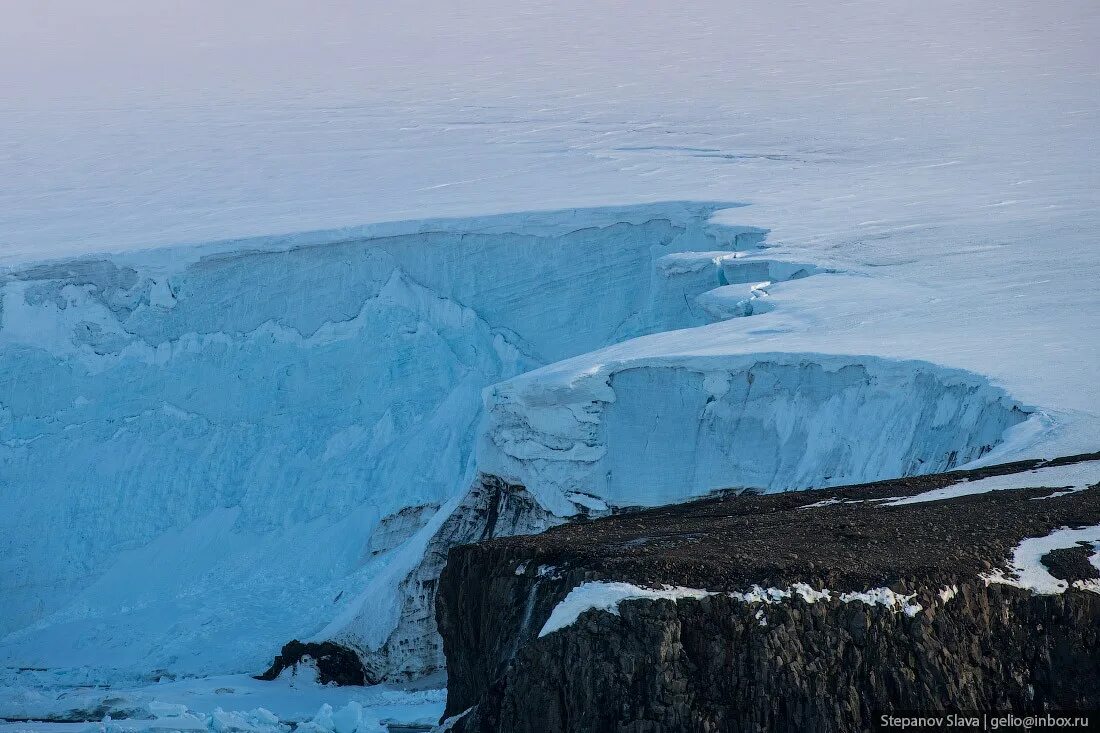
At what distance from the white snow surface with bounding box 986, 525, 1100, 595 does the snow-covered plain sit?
1878 mm

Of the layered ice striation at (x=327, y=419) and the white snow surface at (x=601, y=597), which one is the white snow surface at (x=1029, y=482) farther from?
the layered ice striation at (x=327, y=419)

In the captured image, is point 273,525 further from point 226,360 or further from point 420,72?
point 420,72

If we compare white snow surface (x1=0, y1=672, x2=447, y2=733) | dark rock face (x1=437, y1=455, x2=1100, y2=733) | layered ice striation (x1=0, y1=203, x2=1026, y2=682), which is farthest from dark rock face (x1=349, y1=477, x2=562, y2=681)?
dark rock face (x1=437, y1=455, x2=1100, y2=733)

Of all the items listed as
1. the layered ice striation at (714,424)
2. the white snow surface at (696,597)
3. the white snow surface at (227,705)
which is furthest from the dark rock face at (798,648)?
the white snow surface at (227,705)

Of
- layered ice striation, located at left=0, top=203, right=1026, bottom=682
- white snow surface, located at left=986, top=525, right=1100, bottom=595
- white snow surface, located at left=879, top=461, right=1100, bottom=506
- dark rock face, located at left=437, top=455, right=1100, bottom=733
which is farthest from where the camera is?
layered ice striation, located at left=0, top=203, right=1026, bottom=682

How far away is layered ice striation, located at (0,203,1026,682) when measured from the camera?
42.7ft

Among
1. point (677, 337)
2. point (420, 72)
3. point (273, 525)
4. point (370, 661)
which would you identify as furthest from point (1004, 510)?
point (420, 72)

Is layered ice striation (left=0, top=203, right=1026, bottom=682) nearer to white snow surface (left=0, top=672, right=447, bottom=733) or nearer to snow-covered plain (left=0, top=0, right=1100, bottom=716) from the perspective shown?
snow-covered plain (left=0, top=0, right=1100, bottom=716)

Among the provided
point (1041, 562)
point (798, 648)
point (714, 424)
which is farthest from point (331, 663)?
point (1041, 562)

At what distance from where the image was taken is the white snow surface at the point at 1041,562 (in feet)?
23.0

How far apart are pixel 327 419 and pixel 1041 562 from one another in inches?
469

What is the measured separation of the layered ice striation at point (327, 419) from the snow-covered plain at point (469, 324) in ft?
0.13

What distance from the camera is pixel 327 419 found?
1770cm

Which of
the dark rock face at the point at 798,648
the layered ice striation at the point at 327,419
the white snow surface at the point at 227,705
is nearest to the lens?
the dark rock face at the point at 798,648
